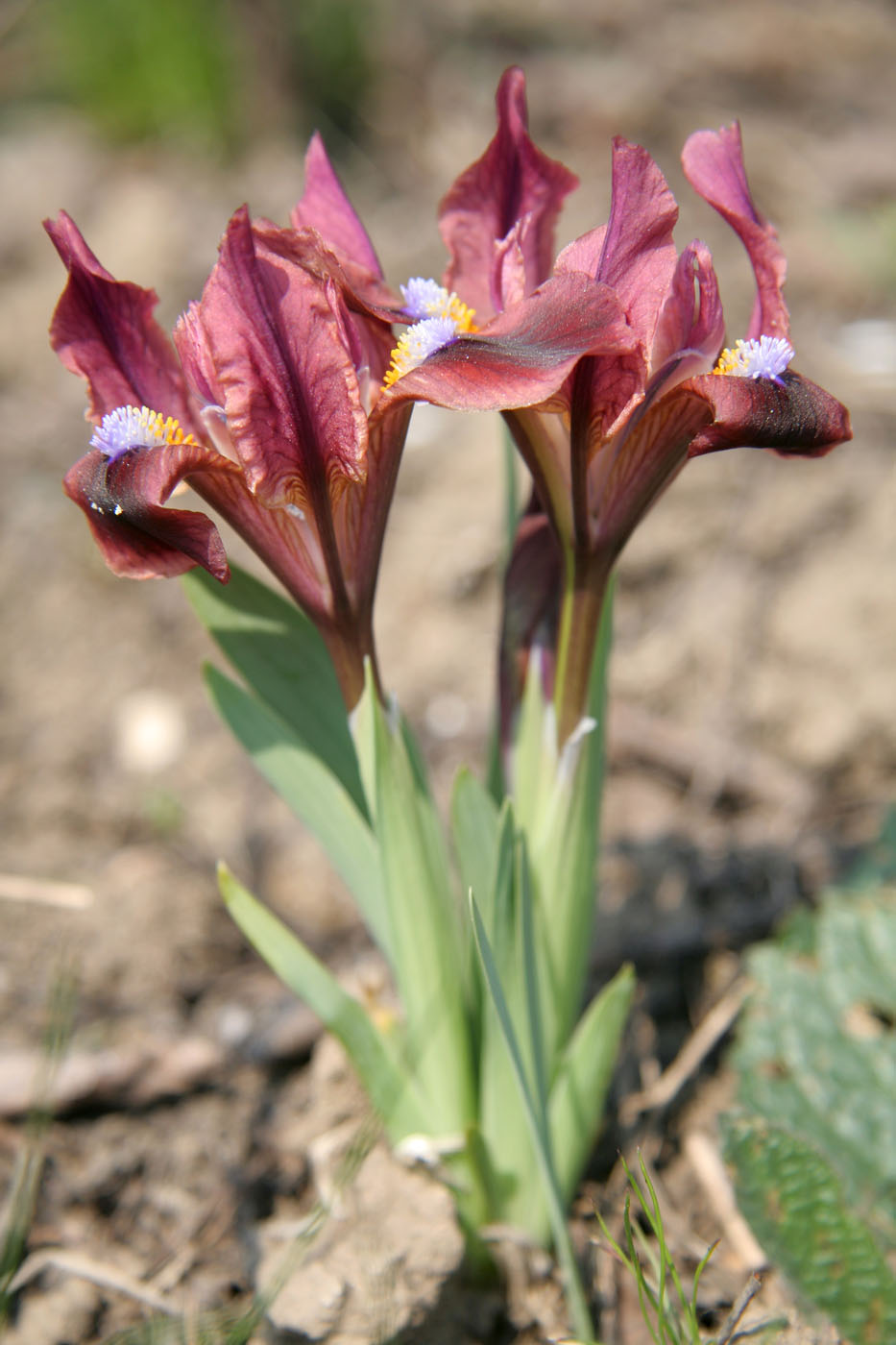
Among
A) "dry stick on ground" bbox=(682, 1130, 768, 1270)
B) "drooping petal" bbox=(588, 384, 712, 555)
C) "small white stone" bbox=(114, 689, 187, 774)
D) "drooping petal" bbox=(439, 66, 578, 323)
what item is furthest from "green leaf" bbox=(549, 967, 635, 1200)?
"small white stone" bbox=(114, 689, 187, 774)

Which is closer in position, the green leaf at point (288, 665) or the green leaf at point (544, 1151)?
the green leaf at point (544, 1151)

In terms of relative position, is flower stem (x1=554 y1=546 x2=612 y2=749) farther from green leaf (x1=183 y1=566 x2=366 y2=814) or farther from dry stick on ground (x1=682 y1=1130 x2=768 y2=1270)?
dry stick on ground (x1=682 y1=1130 x2=768 y2=1270)

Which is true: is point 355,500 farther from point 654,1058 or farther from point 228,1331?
point 654,1058

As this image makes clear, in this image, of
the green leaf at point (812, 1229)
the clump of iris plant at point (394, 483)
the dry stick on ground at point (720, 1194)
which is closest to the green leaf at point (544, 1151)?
the clump of iris plant at point (394, 483)

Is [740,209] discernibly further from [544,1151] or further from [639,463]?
[544,1151]

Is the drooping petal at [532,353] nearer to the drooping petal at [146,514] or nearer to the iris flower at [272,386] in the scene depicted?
the iris flower at [272,386]

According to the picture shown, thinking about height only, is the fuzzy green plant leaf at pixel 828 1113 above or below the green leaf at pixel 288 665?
below

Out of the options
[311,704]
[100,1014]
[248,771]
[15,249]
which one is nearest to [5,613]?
[248,771]
